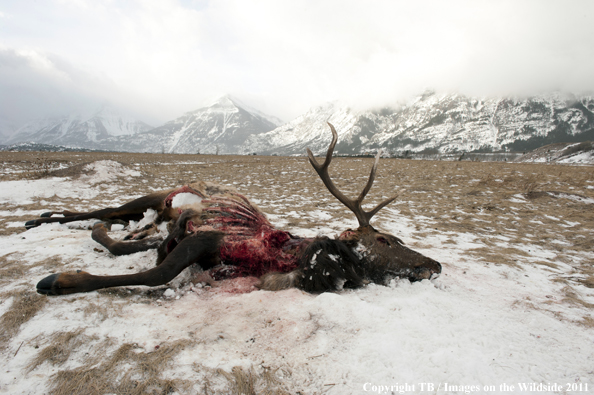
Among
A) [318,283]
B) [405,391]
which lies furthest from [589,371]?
[318,283]

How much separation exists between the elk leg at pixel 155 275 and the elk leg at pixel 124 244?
3.03 feet

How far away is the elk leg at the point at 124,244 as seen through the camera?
136 inches

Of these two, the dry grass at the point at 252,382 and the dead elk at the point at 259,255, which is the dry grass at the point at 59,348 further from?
the dry grass at the point at 252,382

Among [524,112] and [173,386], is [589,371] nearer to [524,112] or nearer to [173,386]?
[173,386]

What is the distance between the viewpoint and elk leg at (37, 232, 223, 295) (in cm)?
233

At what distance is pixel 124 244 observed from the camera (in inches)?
139

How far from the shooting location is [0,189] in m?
6.82

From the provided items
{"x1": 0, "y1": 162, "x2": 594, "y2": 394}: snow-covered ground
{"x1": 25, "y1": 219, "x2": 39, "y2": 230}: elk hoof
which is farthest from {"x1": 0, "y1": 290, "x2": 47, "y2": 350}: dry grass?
{"x1": 25, "y1": 219, "x2": 39, "y2": 230}: elk hoof

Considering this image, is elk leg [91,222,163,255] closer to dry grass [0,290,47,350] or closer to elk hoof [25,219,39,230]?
dry grass [0,290,47,350]

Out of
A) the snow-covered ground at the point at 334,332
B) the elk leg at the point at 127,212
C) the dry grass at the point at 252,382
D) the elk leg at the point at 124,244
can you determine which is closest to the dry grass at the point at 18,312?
the snow-covered ground at the point at 334,332

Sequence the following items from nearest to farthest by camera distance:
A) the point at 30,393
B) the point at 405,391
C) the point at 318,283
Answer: the point at 30,393, the point at 405,391, the point at 318,283

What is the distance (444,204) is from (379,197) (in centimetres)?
186

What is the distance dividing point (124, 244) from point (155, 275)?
4.41ft

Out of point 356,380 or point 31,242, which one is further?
point 31,242
